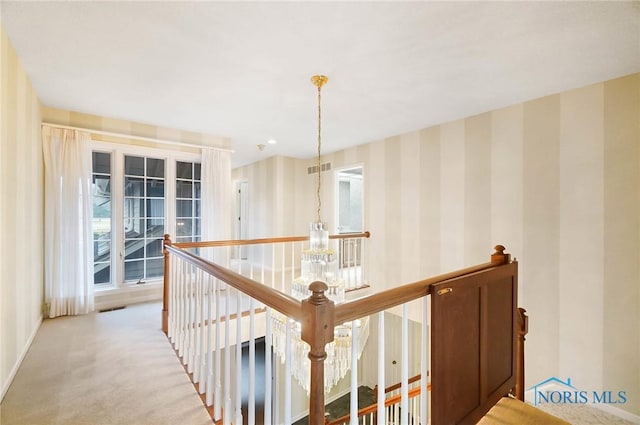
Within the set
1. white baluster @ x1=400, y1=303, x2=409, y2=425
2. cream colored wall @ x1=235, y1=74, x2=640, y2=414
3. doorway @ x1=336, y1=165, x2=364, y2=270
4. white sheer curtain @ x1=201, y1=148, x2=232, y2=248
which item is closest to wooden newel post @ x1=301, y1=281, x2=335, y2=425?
white baluster @ x1=400, y1=303, x2=409, y2=425

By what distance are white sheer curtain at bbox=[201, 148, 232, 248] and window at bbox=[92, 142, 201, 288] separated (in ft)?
0.70

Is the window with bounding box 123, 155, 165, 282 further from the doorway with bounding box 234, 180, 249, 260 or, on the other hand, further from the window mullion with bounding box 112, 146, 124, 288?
the doorway with bounding box 234, 180, 249, 260

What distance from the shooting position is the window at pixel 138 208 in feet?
12.8

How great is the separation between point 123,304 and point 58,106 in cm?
270

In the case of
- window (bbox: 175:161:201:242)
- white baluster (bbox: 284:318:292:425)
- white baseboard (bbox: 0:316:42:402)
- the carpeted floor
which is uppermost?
window (bbox: 175:161:201:242)

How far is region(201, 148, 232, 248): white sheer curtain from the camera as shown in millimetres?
Result: 4457

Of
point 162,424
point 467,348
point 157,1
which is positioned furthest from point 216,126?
point 467,348

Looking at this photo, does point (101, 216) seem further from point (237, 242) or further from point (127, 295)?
point (237, 242)

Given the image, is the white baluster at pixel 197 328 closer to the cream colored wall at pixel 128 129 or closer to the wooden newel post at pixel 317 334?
the wooden newel post at pixel 317 334

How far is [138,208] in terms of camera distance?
4137 mm

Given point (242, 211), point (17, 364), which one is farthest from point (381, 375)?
point (242, 211)

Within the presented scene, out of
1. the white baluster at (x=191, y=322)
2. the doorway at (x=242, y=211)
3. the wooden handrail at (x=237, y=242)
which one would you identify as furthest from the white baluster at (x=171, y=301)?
the doorway at (x=242, y=211)

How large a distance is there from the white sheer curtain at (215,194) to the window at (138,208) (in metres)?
0.21

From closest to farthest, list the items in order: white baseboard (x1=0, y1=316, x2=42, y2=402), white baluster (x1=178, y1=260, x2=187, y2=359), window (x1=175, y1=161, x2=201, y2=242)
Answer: white baseboard (x1=0, y1=316, x2=42, y2=402) → white baluster (x1=178, y1=260, x2=187, y2=359) → window (x1=175, y1=161, x2=201, y2=242)
